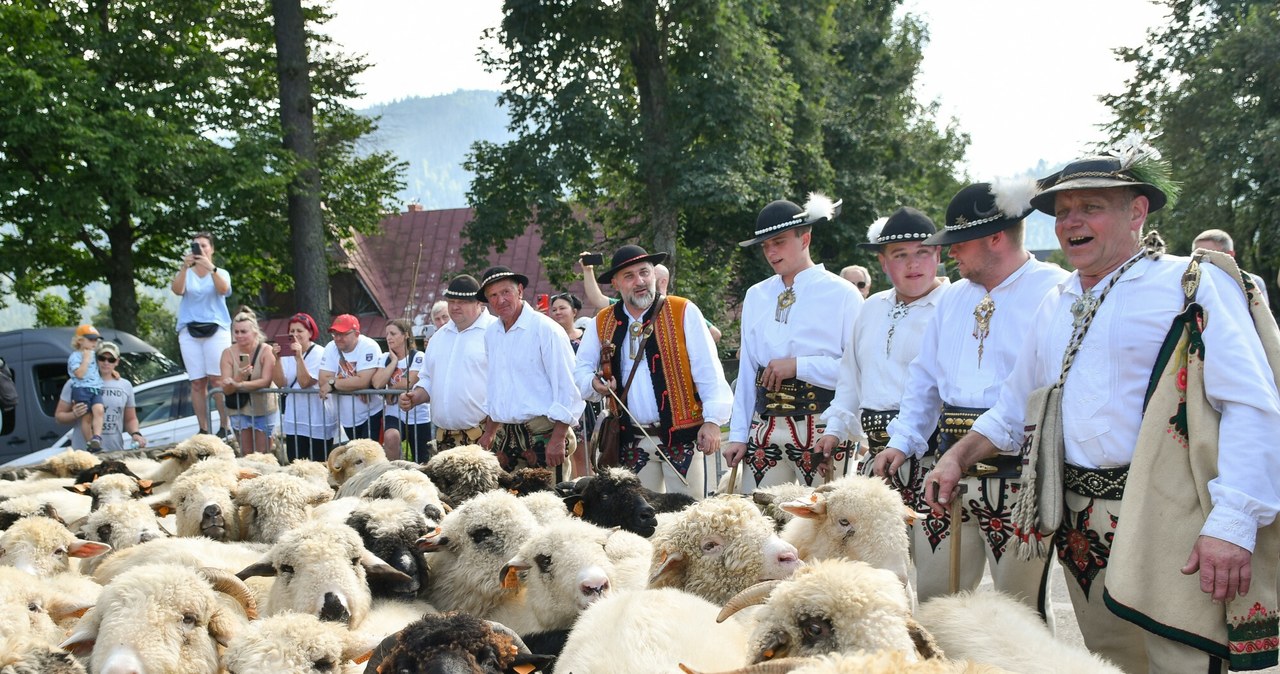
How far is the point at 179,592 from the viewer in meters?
3.53

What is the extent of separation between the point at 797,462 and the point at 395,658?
3.33 metres

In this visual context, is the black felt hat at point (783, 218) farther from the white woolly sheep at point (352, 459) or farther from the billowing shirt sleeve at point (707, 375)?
the white woolly sheep at point (352, 459)

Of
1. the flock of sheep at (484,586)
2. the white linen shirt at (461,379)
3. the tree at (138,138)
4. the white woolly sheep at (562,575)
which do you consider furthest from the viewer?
the tree at (138,138)

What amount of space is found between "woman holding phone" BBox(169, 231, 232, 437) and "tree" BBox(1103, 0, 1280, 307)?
23114mm

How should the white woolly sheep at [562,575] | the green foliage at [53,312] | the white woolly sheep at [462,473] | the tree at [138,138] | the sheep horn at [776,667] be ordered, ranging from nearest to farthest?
the sheep horn at [776,667]
the white woolly sheep at [562,575]
the white woolly sheep at [462,473]
the tree at [138,138]
the green foliage at [53,312]

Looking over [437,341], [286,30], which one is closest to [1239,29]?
[286,30]

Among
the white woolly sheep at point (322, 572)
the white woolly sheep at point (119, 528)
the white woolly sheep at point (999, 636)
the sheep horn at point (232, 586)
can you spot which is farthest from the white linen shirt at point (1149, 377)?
the white woolly sheep at point (119, 528)

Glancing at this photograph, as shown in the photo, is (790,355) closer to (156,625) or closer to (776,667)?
(776,667)

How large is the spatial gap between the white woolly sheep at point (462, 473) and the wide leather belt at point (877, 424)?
2260 mm

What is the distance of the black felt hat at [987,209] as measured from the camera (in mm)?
4262

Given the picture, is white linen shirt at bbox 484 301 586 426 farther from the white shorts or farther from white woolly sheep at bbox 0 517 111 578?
the white shorts

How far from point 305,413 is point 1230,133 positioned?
82.2 ft

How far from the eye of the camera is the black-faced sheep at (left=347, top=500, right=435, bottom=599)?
445 centimetres

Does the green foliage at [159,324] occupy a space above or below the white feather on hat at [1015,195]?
below
